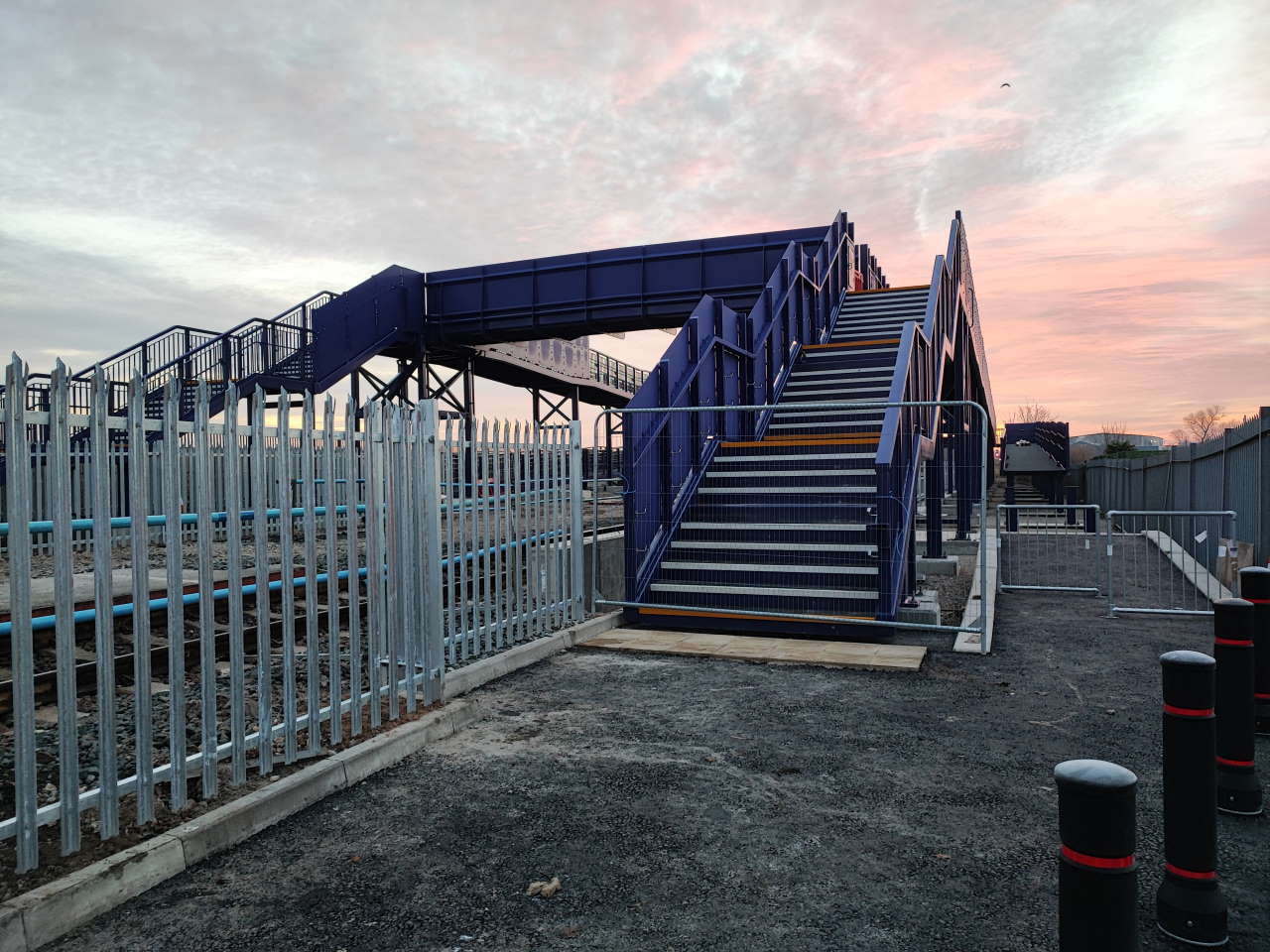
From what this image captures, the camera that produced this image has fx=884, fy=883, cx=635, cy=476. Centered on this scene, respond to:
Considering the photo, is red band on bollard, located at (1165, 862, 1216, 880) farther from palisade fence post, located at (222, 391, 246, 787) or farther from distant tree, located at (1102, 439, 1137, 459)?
distant tree, located at (1102, 439, 1137, 459)

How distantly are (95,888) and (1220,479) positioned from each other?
15.4 metres

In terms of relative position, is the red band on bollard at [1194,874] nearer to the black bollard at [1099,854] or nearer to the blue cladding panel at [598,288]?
the black bollard at [1099,854]

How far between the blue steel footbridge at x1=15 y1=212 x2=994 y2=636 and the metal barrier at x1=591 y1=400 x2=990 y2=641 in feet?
0.09

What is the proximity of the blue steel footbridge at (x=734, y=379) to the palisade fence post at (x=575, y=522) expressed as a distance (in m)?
0.70

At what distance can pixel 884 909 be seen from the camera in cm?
356

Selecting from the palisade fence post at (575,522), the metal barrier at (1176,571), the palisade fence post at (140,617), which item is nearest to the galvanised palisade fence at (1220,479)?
the metal barrier at (1176,571)

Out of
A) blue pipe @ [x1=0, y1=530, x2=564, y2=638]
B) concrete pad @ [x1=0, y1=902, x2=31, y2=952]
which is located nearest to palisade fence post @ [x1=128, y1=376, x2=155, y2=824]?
concrete pad @ [x1=0, y1=902, x2=31, y2=952]

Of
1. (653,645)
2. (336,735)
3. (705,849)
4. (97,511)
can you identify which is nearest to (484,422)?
(653,645)

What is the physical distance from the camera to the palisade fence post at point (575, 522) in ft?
30.9

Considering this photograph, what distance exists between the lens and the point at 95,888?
3.56 meters

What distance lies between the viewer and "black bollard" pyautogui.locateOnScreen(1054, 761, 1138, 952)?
8.18ft

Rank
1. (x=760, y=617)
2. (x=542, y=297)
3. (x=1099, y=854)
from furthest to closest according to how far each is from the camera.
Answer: (x=542, y=297) < (x=760, y=617) < (x=1099, y=854)

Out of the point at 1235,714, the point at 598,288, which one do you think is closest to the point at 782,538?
the point at 1235,714

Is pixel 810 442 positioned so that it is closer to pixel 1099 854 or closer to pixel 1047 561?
pixel 1047 561
